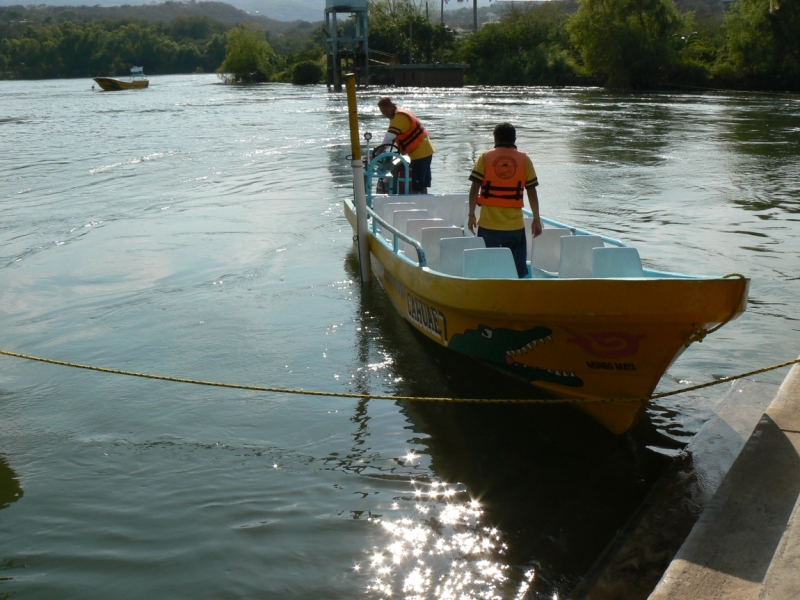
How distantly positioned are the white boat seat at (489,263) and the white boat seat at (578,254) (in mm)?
562

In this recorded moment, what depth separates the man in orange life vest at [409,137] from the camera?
A: 32.8ft

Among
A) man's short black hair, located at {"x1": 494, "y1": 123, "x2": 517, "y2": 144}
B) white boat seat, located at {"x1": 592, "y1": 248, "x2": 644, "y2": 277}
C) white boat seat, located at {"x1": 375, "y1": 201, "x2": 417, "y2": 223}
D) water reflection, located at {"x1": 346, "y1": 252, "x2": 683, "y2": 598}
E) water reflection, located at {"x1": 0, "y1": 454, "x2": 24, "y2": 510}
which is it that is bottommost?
water reflection, located at {"x1": 0, "y1": 454, "x2": 24, "y2": 510}

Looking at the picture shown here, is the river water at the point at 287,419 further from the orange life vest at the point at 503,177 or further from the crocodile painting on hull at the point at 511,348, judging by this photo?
the orange life vest at the point at 503,177

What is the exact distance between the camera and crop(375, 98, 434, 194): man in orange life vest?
32.8ft

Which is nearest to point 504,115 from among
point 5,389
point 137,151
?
point 137,151

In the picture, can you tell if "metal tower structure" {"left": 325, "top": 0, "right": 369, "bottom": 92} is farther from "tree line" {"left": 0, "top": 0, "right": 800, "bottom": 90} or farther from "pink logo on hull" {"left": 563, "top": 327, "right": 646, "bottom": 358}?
"pink logo on hull" {"left": 563, "top": 327, "right": 646, "bottom": 358}

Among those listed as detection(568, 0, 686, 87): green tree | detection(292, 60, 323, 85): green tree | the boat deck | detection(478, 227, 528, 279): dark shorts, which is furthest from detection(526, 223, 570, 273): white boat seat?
detection(292, 60, 323, 85): green tree

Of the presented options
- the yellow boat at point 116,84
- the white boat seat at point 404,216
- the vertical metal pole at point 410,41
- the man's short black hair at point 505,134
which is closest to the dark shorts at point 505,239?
the man's short black hair at point 505,134

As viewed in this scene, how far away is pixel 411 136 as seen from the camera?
10.0 m

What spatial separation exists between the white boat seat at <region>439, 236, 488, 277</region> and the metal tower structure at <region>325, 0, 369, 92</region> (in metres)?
55.4

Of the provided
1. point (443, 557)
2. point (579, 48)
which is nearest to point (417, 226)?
point (443, 557)

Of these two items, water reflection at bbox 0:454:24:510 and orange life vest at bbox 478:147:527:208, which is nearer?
water reflection at bbox 0:454:24:510

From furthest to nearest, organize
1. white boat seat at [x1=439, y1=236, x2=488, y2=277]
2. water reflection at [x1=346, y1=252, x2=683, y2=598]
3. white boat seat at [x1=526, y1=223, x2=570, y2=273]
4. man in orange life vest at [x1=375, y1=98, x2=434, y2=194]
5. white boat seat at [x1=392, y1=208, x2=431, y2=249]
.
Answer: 1. man in orange life vest at [x1=375, y1=98, x2=434, y2=194]
2. white boat seat at [x1=392, y1=208, x2=431, y2=249]
3. white boat seat at [x1=526, y1=223, x2=570, y2=273]
4. white boat seat at [x1=439, y1=236, x2=488, y2=277]
5. water reflection at [x1=346, y1=252, x2=683, y2=598]

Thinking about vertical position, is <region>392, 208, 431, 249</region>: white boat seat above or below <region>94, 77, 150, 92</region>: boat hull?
below
